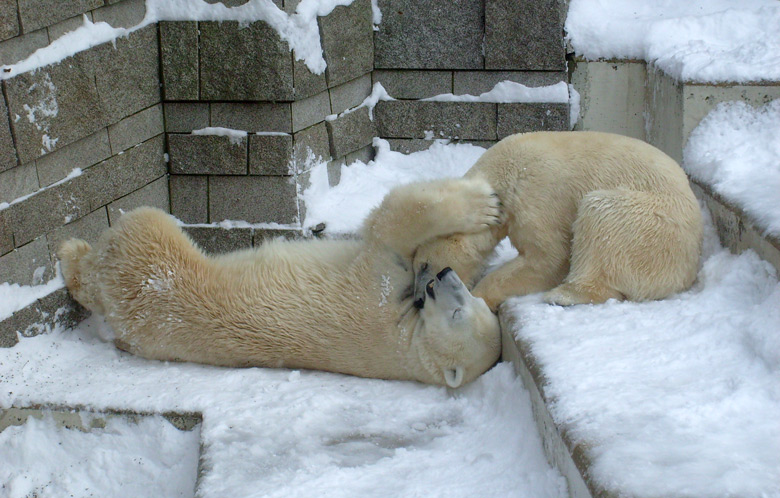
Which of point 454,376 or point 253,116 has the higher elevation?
point 253,116

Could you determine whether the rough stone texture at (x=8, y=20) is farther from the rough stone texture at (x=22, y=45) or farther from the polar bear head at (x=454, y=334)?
the polar bear head at (x=454, y=334)

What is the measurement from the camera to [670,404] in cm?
243

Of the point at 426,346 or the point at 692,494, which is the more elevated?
the point at 692,494

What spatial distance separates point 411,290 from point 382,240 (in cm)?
25

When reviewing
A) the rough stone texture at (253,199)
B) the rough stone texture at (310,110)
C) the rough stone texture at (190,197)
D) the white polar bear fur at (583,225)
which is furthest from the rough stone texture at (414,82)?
the white polar bear fur at (583,225)

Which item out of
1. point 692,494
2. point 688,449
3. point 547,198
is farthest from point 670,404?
point 547,198

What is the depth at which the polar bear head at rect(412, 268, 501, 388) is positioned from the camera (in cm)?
334

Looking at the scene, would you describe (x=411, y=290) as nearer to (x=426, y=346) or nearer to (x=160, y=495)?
(x=426, y=346)

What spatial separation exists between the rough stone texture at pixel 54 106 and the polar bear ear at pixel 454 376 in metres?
2.03

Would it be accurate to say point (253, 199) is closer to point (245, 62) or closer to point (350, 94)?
point (245, 62)

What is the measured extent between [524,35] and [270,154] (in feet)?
5.78

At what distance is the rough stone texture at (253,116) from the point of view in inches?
180

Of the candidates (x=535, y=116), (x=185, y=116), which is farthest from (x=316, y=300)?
(x=535, y=116)

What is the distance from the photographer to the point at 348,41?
4.94 m
